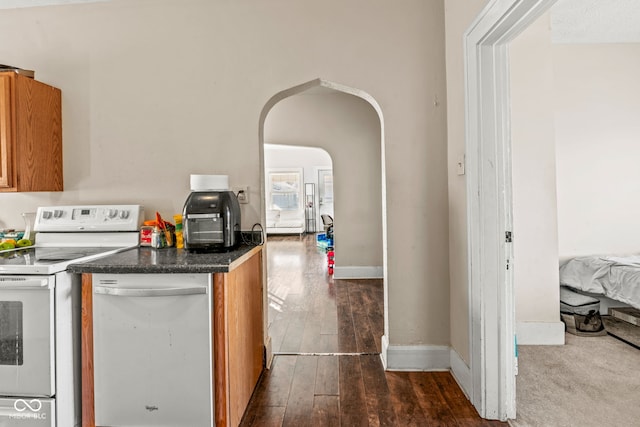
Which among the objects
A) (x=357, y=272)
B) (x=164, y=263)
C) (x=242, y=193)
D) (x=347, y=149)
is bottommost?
(x=357, y=272)

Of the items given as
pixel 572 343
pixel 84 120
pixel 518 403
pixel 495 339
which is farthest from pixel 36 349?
pixel 572 343

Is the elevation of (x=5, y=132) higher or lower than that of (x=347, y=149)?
lower

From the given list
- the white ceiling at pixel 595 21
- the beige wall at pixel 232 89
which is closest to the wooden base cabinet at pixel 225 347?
the beige wall at pixel 232 89

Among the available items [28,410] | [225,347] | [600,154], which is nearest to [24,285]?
[28,410]

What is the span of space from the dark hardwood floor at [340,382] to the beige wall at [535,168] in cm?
118

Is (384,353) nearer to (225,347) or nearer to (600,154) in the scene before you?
(225,347)

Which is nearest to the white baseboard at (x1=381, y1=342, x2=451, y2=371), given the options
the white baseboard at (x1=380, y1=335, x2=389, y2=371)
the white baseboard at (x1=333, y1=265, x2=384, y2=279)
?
the white baseboard at (x1=380, y1=335, x2=389, y2=371)

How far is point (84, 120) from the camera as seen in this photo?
8.79ft

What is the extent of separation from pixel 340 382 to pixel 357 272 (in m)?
3.14

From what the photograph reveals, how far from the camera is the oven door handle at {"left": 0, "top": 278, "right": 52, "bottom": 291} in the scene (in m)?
1.75

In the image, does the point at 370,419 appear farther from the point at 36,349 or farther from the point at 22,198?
the point at 22,198

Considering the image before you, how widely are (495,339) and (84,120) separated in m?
2.96

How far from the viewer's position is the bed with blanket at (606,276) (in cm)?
315

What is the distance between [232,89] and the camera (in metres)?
2.61
